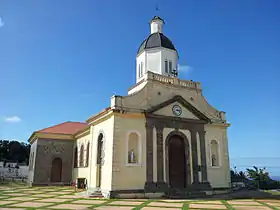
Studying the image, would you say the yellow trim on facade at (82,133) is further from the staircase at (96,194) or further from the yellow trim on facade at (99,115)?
the staircase at (96,194)

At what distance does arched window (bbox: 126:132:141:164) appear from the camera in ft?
54.6

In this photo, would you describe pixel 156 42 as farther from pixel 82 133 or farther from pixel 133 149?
pixel 82 133

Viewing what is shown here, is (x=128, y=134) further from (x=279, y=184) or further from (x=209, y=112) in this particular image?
(x=279, y=184)

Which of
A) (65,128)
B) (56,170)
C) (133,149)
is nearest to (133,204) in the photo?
(133,149)

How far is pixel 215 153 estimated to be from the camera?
2039 centimetres

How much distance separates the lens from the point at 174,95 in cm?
1916

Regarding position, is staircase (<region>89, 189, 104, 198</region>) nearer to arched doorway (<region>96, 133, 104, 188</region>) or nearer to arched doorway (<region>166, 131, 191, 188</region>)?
arched doorway (<region>96, 133, 104, 188</region>)

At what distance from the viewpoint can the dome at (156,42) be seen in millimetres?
21578

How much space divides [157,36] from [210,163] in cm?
1162

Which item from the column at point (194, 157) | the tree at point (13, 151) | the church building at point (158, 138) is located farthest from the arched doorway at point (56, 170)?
the tree at point (13, 151)

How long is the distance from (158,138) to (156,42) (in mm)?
8883

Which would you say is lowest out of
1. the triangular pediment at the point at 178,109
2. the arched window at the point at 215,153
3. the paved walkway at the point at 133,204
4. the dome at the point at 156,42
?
the paved walkway at the point at 133,204

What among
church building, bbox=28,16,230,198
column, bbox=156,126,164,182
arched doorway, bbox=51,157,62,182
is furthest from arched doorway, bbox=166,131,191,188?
arched doorway, bbox=51,157,62,182

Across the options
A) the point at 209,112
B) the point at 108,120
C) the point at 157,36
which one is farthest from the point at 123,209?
the point at 157,36
